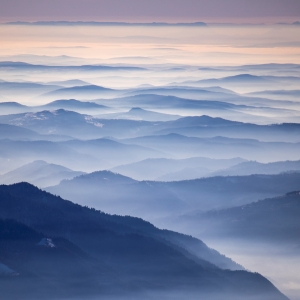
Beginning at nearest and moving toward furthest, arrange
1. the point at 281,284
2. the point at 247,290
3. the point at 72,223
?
the point at 247,290 < the point at 72,223 < the point at 281,284

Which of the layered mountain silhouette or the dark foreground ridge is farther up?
the layered mountain silhouette

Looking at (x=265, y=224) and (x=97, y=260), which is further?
(x=265, y=224)

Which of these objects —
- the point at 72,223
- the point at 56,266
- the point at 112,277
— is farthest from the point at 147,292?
the point at 72,223

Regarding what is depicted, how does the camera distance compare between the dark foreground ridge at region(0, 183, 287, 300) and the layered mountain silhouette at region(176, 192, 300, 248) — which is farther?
the layered mountain silhouette at region(176, 192, 300, 248)

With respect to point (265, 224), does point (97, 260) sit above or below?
below

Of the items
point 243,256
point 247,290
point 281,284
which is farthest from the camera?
point 243,256

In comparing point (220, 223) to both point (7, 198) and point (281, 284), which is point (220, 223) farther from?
point (7, 198)

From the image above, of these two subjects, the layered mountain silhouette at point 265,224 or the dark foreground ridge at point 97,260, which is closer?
the dark foreground ridge at point 97,260

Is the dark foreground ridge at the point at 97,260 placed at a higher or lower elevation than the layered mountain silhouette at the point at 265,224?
lower
